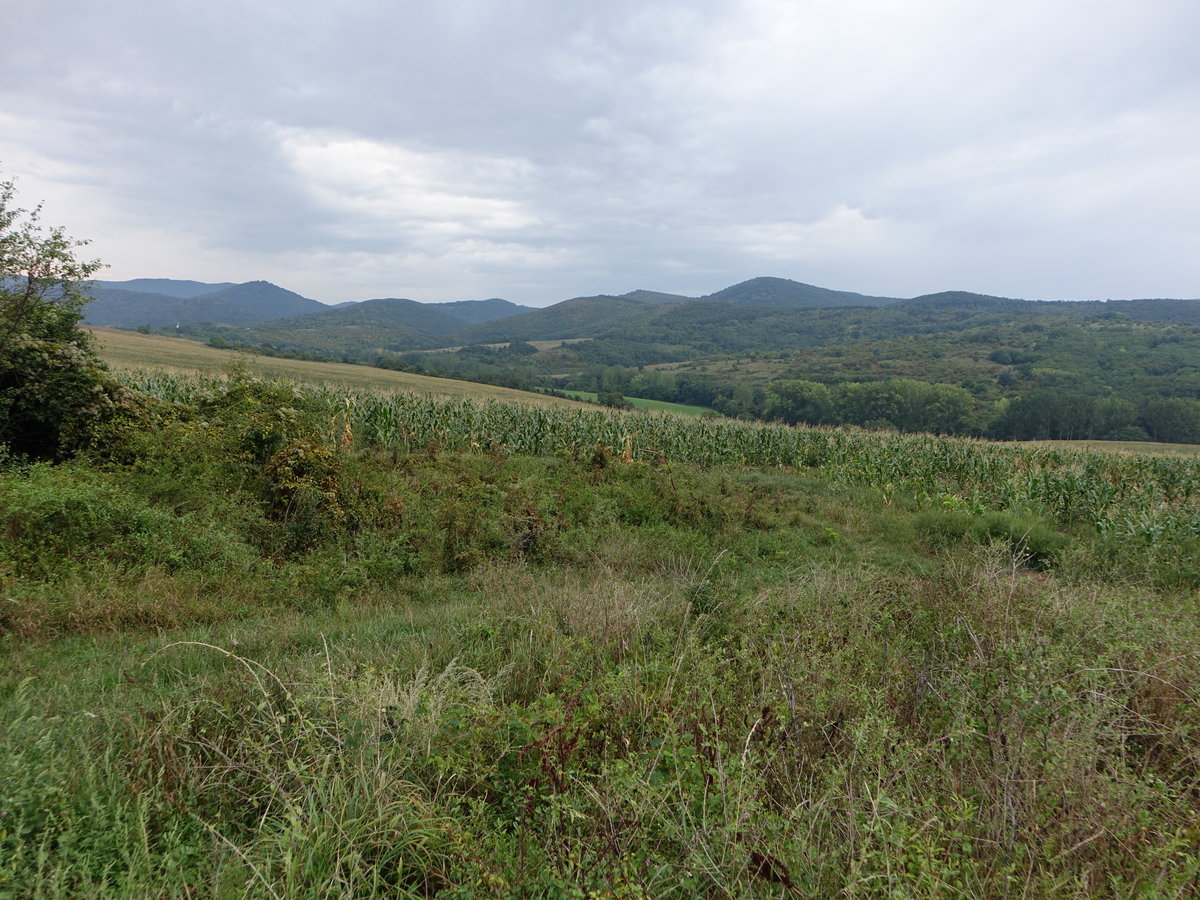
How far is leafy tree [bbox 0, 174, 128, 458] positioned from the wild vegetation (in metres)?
0.28

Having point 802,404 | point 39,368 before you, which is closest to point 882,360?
point 802,404

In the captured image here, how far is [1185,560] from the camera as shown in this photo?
8859 millimetres

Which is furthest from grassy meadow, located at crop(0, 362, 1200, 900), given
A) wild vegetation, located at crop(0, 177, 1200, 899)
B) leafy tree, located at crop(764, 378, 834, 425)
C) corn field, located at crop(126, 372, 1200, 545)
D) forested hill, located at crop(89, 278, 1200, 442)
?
leafy tree, located at crop(764, 378, 834, 425)

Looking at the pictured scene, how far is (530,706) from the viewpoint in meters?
3.69

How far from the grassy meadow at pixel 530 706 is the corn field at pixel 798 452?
465 cm

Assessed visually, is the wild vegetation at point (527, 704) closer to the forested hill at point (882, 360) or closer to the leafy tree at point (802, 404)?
the forested hill at point (882, 360)

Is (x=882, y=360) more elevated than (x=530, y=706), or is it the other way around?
(x=882, y=360)

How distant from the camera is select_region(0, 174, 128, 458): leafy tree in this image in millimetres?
9391

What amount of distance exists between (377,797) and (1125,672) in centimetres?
470

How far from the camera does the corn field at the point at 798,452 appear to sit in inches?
551

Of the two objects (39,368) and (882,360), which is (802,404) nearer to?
(882,360)

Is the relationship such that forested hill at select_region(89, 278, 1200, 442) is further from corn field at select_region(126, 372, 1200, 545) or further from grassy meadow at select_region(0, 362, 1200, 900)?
grassy meadow at select_region(0, 362, 1200, 900)

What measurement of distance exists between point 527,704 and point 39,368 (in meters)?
10.3

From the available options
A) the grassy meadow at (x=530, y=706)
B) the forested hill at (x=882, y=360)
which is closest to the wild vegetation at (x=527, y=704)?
the grassy meadow at (x=530, y=706)
